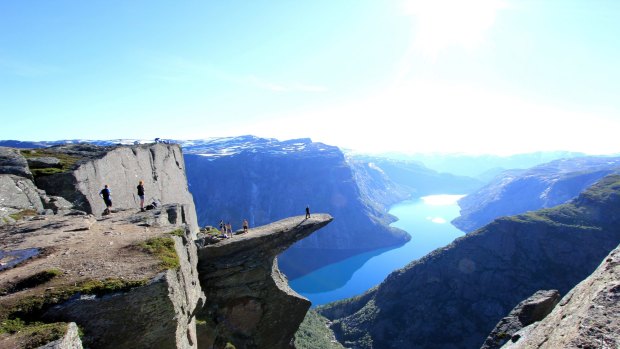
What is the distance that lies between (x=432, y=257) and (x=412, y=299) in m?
22.4

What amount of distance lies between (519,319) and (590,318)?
12.5 m

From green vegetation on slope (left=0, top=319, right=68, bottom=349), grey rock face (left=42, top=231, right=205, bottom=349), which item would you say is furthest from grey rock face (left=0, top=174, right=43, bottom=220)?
green vegetation on slope (left=0, top=319, right=68, bottom=349)

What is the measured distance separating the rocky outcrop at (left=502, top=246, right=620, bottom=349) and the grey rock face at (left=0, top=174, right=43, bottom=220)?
24.1 metres

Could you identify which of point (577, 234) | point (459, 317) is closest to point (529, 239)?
point (577, 234)

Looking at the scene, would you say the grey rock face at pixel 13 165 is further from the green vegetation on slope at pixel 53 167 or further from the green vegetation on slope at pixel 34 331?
the green vegetation on slope at pixel 34 331

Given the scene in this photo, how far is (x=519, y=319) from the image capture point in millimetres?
19516

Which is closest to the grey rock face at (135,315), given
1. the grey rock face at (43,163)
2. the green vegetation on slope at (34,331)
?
the green vegetation on slope at (34,331)

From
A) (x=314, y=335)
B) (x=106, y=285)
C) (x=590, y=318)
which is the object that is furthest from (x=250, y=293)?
(x=314, y=335)

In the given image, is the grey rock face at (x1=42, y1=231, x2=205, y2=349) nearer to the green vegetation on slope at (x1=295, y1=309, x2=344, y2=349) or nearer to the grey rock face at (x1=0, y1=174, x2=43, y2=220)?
the grey rock face at (x1=0, y1=174, x2=43, y2=220)

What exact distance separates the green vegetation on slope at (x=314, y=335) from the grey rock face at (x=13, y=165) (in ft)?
261

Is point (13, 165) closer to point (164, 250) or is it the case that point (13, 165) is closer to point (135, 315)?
point (164, 250)

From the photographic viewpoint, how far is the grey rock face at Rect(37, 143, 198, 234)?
22500 mm

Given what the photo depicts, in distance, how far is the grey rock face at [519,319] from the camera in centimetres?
1855

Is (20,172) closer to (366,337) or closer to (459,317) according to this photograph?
(366,337)
